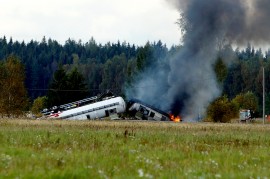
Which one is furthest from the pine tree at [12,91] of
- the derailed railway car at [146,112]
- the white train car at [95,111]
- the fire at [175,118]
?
the fire at [175,118]

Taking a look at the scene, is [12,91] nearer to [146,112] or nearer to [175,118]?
[146,112]

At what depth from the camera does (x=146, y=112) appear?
7575 cm

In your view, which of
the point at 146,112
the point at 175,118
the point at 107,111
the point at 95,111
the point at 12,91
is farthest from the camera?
the point at 12,91

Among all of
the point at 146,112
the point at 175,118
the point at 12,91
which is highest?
the point at 12,91

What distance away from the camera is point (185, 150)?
16094 mm

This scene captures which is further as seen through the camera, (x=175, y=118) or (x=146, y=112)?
(x=175, y=118)

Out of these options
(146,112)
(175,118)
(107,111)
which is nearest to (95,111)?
(107,111)

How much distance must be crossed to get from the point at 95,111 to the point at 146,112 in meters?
7.90

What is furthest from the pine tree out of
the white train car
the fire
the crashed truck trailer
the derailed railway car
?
the fire

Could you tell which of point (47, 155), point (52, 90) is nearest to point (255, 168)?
point (47, 155)

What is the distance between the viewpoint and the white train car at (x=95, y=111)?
75.4 meters

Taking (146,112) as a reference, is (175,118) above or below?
below

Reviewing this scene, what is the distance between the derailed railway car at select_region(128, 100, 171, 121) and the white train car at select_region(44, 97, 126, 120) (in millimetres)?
2238

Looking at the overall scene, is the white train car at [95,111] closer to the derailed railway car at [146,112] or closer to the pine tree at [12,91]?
the derailed railway car at [146,112]
